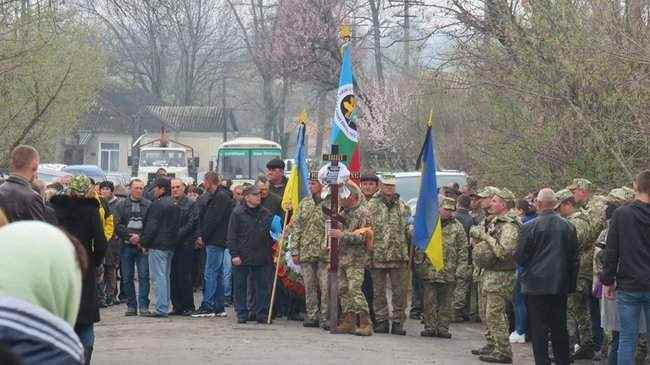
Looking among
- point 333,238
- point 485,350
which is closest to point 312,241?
point 333,238

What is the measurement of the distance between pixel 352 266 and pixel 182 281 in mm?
3351

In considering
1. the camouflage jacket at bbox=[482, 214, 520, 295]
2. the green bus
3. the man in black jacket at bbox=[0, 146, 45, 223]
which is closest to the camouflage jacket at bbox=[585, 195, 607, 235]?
the camouflage jacket at bbox=[482, 214, 520, 295]

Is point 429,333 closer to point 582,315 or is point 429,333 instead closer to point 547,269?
point 582,315

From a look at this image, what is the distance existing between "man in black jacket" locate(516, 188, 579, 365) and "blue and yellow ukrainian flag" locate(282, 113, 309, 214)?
16.7 ft

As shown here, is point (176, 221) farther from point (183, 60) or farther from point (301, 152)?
point (183, 60)

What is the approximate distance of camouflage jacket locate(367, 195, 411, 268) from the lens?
15492 mm

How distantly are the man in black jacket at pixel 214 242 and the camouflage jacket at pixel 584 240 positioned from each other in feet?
18.0

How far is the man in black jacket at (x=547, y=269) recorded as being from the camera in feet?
39.1

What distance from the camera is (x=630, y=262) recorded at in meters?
10.9

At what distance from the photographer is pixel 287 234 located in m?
16.4

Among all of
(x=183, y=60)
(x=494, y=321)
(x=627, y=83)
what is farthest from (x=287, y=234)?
(x=183, y=60)

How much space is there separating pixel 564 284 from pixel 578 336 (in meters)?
2.25

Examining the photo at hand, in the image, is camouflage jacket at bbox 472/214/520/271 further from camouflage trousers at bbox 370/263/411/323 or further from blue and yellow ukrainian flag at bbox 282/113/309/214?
blue and yellow ukrainian flag at bbox 282/113/309/214

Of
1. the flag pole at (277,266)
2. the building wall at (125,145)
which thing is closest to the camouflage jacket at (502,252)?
the flag pole at (277,266)
